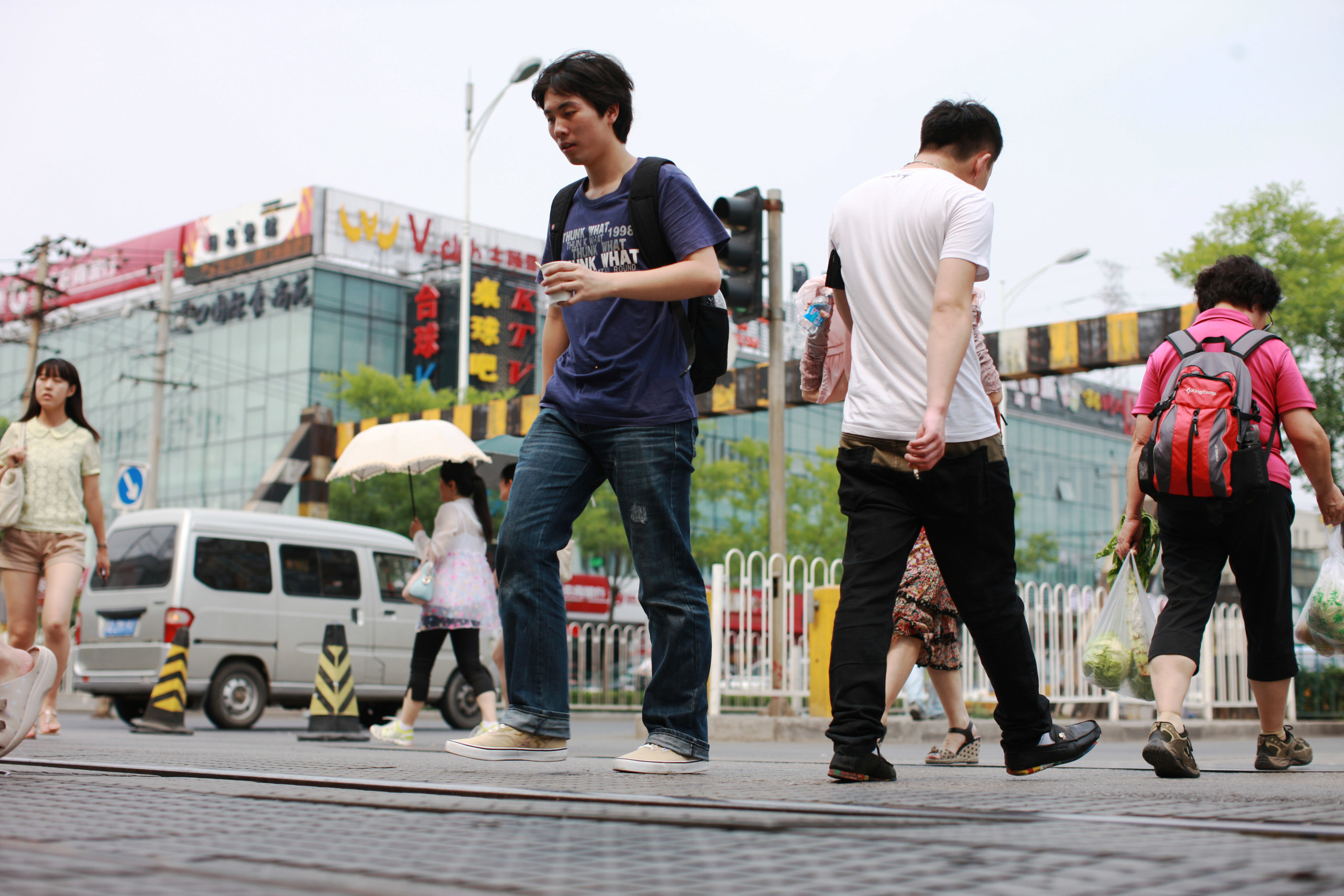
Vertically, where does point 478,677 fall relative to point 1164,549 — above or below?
below

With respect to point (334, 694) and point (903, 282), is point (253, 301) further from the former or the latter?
point (903, 282)

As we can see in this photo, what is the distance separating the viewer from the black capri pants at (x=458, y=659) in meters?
7.58

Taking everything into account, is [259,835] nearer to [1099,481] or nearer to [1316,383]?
[1316,383]

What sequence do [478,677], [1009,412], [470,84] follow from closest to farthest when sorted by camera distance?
[478,677]
[470,84]
[1009,412]

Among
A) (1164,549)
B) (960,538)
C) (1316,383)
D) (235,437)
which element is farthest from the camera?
(235,437)

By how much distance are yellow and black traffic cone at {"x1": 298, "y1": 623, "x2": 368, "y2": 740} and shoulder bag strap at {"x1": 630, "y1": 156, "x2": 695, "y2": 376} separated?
6.18m

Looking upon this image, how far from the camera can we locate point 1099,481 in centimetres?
8206

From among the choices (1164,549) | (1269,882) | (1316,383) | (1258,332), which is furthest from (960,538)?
(1316,383)

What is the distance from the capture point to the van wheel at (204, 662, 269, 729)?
11.9 metres

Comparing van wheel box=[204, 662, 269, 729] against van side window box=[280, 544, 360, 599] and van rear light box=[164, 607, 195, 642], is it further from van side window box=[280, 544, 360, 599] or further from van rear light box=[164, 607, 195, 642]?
van side window box=[280, 544, 360, 599]

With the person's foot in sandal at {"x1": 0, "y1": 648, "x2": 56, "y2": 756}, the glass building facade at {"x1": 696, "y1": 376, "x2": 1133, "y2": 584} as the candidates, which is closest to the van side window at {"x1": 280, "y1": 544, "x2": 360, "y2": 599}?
the person's foot in sandal at {"x1": 0, "y1": 648, "x2": 56, "y2": 756}

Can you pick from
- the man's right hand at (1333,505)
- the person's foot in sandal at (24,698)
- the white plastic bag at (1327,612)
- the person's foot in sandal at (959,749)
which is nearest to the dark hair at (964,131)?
the man's right hand at (1333,505)

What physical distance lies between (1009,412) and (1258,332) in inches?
3028

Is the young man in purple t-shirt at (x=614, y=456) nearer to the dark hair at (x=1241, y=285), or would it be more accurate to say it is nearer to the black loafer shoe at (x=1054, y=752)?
the black loafer shoe at (x=1054, y=752)
